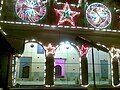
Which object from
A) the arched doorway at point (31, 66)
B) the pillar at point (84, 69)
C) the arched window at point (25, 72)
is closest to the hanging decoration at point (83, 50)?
the pillar at point (84, 69)

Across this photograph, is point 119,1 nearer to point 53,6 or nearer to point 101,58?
point 53,6

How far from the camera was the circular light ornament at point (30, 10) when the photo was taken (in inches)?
683

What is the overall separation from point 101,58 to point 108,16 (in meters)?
4.03

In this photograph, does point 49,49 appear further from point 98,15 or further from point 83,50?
point 98,15

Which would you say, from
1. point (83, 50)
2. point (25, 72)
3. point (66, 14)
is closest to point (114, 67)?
point (83, 50)

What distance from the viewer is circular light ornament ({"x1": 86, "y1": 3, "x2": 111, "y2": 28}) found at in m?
18.6

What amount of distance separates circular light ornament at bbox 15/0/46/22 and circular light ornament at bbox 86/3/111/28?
3.60 metres

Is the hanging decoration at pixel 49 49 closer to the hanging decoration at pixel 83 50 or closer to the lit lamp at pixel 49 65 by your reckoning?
the lit lamp at pixel 49 65

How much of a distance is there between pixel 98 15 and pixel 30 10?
17.3 ft

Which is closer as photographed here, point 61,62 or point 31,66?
point 31,66

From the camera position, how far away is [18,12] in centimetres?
1734

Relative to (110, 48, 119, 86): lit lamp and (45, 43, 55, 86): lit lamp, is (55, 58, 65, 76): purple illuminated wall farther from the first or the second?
(110, 48, 119, 86): lit lamp

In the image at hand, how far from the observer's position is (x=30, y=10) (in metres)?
17.5

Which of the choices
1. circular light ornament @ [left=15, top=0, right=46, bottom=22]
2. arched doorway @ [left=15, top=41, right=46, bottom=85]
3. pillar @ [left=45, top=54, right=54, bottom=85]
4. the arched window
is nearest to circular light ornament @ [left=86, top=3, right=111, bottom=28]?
circular light ornament @ [left=15, top=0, right=46, bottom=22]
